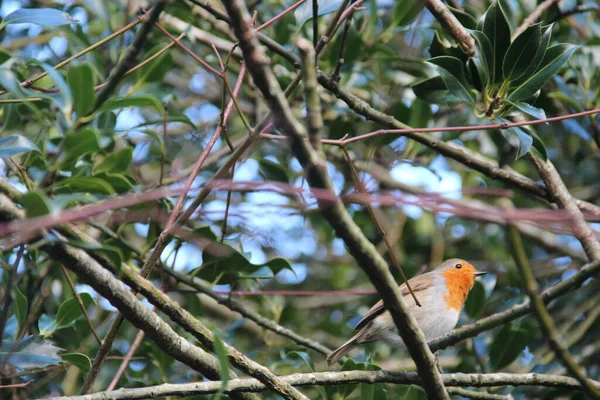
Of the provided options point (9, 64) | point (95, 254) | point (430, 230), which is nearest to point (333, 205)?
point (95, 254)

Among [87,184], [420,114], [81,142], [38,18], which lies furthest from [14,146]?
[420,114]

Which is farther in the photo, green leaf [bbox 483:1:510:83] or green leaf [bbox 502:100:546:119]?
green leaf [bbox 483:1:510:83]

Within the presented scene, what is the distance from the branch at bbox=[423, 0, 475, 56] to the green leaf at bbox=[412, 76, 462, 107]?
218 millimetres

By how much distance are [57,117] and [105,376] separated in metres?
1.52

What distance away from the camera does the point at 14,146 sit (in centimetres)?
228

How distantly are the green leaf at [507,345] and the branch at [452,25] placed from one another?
150 cm

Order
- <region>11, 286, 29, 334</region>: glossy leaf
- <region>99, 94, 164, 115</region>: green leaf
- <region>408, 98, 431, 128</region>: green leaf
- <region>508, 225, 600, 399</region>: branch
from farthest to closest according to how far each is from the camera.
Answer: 1. <region>408, 98, 431, 128</region>: green leaf
2. <region>11, 286, 29, 334</region>: glossy leaf
3. <region>99, 94, 164, 115</region>: green leaf
4. <region>508, 225, 600, 399</region>: branch

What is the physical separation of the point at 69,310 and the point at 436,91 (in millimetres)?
1878

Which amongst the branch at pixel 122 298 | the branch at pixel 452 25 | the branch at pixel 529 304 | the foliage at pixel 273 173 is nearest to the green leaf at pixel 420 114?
the foliage at pixel 273 173

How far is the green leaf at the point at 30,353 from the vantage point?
253 centimetres

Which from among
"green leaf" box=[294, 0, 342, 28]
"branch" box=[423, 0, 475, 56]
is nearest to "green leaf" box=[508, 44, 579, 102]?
"branch" box=[423, 0, 475, 56]

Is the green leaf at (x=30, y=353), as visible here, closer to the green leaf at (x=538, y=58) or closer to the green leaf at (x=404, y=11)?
the green leaf at (x=538, y=58)

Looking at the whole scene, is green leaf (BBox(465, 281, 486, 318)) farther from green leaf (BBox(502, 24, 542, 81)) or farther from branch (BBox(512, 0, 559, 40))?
green leaf (BBox(502, 24, 542, 81))

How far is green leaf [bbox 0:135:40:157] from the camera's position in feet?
7.34
